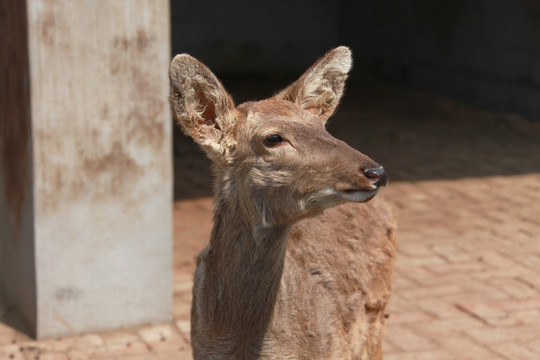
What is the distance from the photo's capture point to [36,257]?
6.49 m

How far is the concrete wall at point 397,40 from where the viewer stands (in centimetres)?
1514

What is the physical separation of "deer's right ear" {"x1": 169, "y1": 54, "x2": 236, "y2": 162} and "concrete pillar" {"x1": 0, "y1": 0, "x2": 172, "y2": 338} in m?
2.27

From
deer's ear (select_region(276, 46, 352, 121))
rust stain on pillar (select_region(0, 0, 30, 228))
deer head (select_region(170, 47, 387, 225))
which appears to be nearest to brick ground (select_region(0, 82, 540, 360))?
rust stain on pillar (select_region(0, 0, 30, 228))

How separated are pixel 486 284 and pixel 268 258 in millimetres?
4222

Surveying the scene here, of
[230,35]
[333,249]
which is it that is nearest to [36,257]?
[333,249]

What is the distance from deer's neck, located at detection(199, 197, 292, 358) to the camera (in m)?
4.28

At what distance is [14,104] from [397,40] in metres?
12.7

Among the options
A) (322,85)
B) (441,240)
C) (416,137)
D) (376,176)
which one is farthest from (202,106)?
(416,137)

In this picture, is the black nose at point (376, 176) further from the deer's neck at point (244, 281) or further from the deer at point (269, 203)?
the deer's neck at point (244, 281)

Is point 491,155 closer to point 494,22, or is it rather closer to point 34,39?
point 494,22

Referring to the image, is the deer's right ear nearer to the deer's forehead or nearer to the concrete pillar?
the deer's forehead

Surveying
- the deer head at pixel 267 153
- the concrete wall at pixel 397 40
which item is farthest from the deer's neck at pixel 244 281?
the concrete wall at pixel 397 40

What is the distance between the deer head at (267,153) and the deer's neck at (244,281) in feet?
0.36

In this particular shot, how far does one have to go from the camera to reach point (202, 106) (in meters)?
4.33
